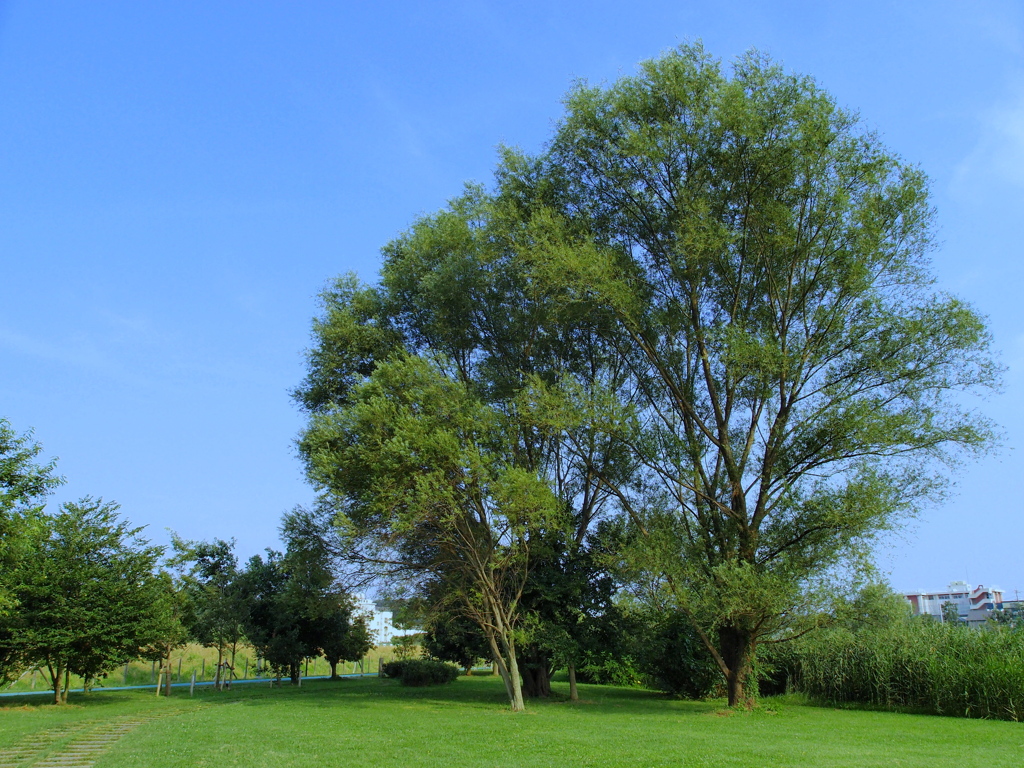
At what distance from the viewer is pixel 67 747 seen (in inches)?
575

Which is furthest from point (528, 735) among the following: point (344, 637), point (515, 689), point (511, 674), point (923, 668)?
point (344, 637)

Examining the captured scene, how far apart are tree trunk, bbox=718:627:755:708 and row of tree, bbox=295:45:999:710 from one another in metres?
0.07

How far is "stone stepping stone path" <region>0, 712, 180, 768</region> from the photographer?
12312mm

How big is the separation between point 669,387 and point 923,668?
11173 mm

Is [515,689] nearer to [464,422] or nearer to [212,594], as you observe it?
[464,422]

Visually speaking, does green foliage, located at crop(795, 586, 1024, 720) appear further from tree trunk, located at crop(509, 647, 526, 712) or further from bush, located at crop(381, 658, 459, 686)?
bush, located at crop(381, 658, 459, 686)

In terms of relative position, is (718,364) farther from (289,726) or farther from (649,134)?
(289,726)

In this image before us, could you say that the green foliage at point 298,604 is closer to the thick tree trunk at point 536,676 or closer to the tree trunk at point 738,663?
the thick tree trunk at point 536,676

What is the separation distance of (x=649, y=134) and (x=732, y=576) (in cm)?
1301

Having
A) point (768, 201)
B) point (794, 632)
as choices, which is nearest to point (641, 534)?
point (794, 632)

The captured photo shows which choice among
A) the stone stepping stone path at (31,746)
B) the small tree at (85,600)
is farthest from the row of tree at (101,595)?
the stone stepping stone path at (31,746)

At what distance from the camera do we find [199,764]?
11500 mm

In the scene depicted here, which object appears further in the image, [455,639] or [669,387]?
[455,639]

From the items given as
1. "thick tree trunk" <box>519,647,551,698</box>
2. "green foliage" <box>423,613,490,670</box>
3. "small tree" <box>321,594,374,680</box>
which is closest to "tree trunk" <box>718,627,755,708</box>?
"thick tree trunk" <box>519,647,551,698</box>
